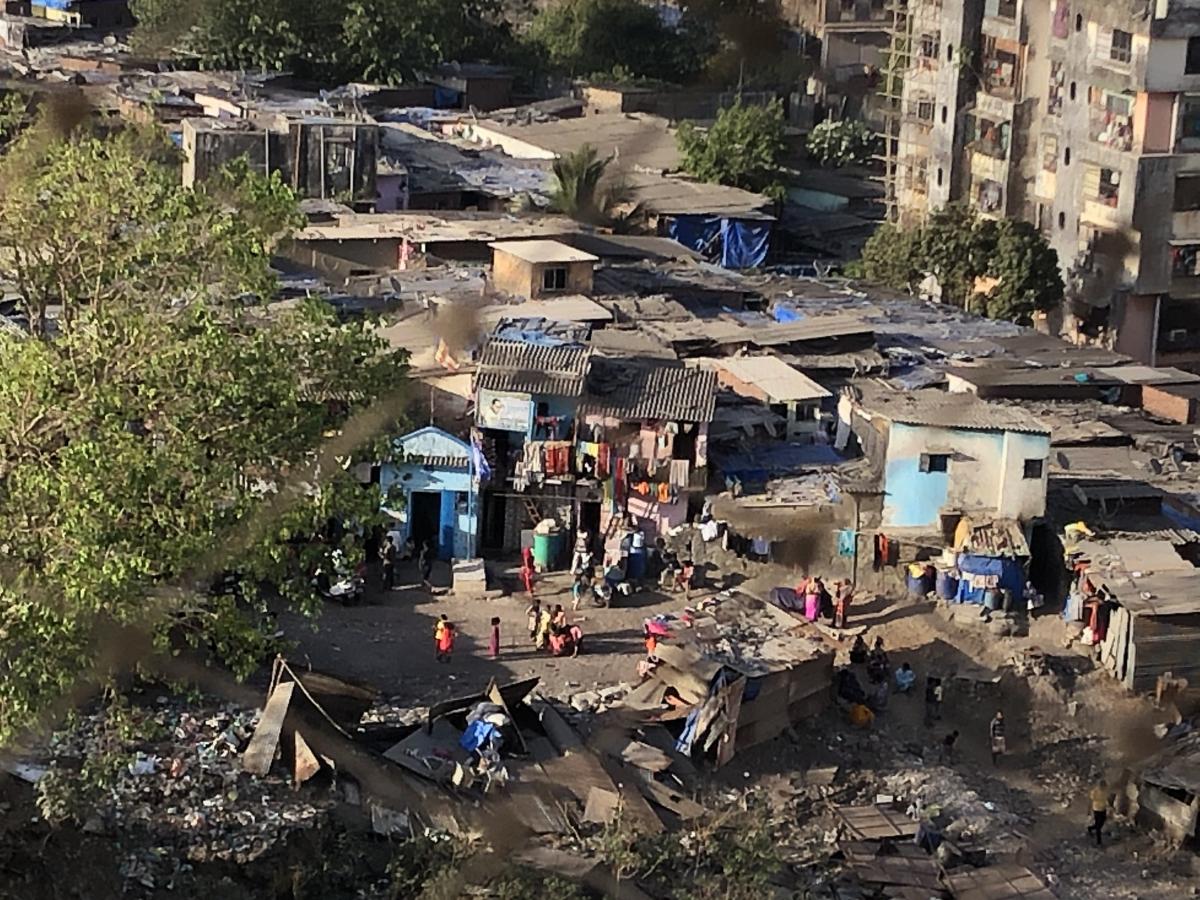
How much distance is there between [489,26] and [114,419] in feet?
117

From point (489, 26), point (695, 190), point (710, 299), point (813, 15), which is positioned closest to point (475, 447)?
point (710, 299)

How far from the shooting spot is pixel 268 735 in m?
16.6

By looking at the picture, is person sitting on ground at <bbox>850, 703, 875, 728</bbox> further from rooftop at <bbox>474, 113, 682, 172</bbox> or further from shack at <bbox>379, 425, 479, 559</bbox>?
rooftop at <bbox>474, 113, 682, 172</bbox>

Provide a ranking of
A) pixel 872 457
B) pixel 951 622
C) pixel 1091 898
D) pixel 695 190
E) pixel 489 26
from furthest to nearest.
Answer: pixel 489 26 → pixel 695 190 → pixel 872 457 → pixel 951 622 → pixel 1091 898

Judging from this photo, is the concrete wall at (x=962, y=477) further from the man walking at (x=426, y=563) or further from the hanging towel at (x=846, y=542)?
the man walking at (x=426, y=563)

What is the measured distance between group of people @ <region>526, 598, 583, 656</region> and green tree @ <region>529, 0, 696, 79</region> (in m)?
28.8

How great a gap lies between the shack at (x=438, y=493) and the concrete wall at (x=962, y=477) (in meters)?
3.90

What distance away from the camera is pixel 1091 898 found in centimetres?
1675

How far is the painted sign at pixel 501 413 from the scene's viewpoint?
21984mm

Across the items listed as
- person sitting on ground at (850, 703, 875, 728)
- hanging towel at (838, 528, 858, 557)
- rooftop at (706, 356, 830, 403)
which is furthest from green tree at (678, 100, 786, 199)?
person sitting on ground at (850, 703, 875, 728)

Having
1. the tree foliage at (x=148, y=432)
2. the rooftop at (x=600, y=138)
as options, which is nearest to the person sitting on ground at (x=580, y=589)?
the tree foliage at (x=148, y=432)

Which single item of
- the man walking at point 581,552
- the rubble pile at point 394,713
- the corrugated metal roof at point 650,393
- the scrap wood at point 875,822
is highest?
the corrugated metal roof at point 650,393

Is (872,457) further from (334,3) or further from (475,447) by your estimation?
(334,3)

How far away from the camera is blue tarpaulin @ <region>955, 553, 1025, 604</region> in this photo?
2102 cm
